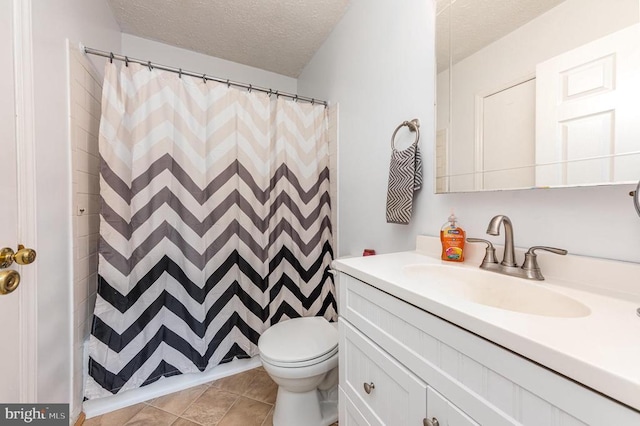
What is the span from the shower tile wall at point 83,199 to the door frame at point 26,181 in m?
0.35

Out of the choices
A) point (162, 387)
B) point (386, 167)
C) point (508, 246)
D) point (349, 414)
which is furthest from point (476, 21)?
point (162, 387)

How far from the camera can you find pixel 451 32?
1030 mm

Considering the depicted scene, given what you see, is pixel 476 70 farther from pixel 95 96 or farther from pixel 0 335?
pixel 95 96

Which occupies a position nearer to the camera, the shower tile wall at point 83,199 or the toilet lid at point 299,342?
the toilet lid at point 299,342

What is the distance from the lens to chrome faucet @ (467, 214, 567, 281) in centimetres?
75

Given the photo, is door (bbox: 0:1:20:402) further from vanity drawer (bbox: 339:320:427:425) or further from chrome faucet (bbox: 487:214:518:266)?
chrome faucet (bbox: 487:214:518:266)

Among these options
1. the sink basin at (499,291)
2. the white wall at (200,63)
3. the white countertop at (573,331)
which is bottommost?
the sink basin at (499,291)

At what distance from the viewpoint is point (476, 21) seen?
972 millimetres

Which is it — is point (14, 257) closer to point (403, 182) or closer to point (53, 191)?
point (53, 191)

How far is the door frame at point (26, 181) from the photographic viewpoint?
851 mm

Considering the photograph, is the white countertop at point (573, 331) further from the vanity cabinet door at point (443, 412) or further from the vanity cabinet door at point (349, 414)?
the vanity cabinet door at point (349, 414)

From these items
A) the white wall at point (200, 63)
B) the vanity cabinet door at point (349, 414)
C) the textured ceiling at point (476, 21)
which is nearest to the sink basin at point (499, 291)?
the vanity cabinet door at point (349, 414)

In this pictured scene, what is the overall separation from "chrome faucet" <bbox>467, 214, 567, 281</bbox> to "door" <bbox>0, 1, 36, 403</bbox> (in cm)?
146

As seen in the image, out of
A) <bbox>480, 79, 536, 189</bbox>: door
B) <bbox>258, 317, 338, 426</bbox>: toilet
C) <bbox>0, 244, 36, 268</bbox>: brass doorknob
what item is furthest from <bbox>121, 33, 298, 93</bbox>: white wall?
<bbox>258, 317, 338, 426</bbox>: toilet
